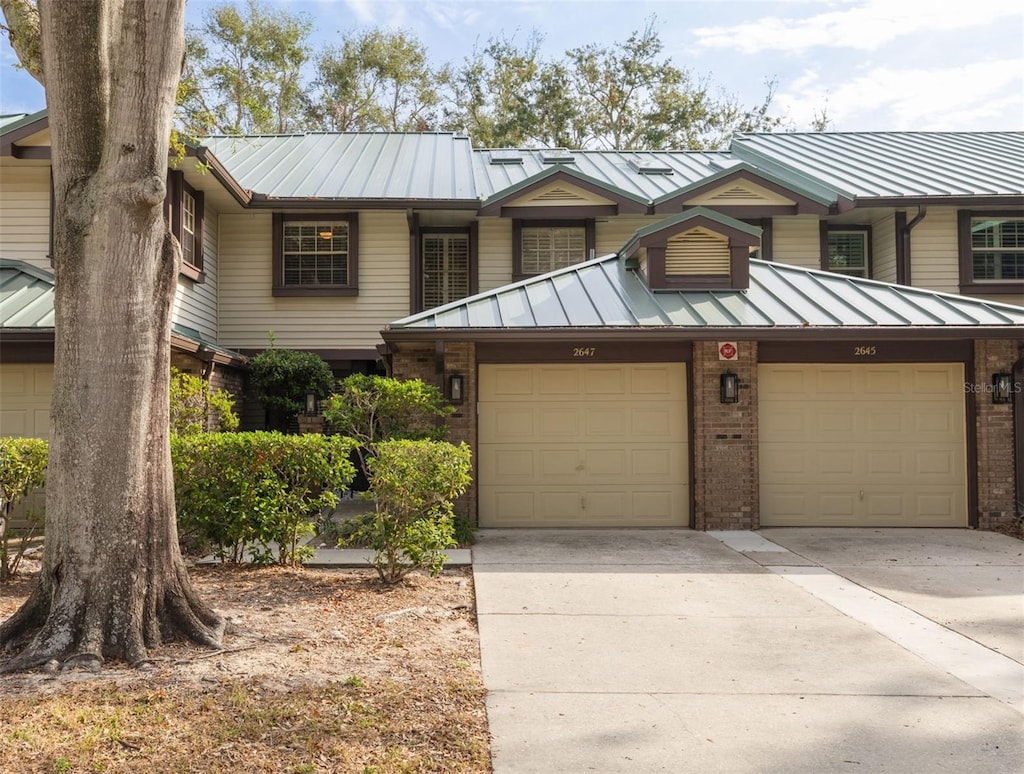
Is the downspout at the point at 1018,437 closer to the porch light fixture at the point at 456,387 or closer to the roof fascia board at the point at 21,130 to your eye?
the porch light fixture at the point at 456,387

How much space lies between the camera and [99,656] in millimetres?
4633

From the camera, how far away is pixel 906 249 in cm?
1374

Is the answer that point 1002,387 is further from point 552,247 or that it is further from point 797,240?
point 552,247

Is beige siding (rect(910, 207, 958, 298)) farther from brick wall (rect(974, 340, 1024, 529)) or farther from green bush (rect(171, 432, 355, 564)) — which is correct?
green bush (rect(171, 432, 355, 564))

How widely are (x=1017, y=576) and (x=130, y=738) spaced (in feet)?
26.1

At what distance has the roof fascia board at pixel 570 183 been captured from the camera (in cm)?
1330

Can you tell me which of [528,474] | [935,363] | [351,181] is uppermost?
[351,181]

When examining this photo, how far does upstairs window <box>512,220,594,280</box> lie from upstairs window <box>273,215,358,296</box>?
317 cm

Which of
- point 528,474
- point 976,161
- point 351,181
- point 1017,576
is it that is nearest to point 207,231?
point 351,181

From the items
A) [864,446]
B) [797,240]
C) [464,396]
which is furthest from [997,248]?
[464,396]

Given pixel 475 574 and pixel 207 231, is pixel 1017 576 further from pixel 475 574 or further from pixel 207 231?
pixel 207 231

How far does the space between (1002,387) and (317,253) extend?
1116 cm

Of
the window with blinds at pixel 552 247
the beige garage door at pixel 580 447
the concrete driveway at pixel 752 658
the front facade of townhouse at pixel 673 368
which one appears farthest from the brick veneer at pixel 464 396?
the window with blinds at pixel 552 247

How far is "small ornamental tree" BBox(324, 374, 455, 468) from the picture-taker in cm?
898
